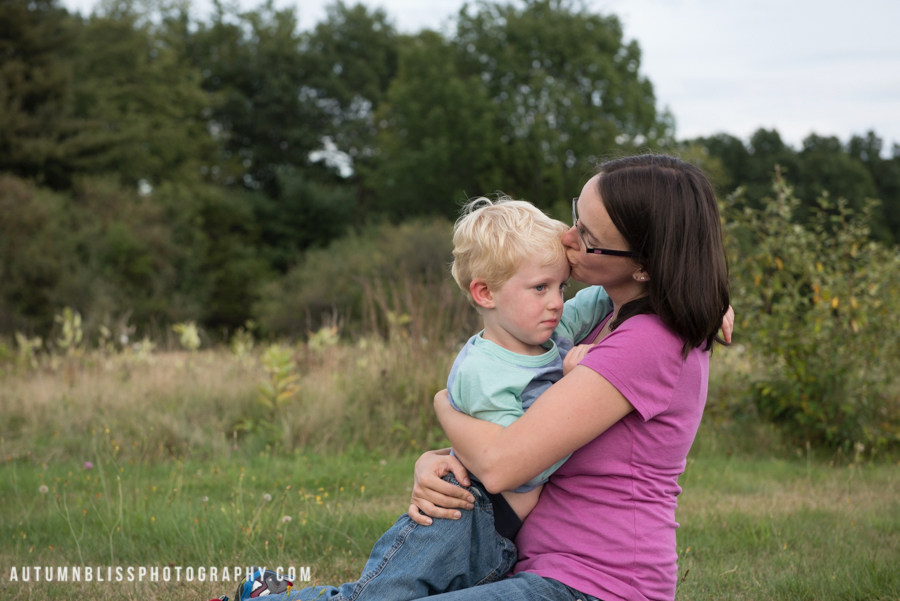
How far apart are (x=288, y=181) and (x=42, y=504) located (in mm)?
28471

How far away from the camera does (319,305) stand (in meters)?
20.8

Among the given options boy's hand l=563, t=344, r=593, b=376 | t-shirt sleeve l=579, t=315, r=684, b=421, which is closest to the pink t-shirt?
t-shirt sleeve l=579, t=315, r=684, b=421

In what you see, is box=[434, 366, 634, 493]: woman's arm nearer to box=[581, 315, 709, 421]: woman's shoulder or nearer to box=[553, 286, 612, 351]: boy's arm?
box=[581, 315, 709, 421]: woman's shoulder

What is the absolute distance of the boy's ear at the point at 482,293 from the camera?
2.21m

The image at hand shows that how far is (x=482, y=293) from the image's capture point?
223 centimetres

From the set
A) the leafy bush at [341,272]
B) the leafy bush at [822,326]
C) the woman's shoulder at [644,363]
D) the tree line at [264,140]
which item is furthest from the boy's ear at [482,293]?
the tree line at [264,140]

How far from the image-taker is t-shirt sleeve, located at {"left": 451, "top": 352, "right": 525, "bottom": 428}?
1981 mm

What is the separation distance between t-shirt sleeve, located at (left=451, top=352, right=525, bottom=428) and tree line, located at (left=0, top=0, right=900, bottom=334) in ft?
55.6

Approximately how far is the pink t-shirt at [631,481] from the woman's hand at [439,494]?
0.27 m

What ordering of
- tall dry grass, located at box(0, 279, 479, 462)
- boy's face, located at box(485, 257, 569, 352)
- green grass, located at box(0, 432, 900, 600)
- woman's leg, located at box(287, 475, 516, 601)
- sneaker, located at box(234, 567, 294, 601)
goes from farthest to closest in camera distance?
tall dry grass, located at box(0, 279, 479, 462) < green grass, located at box(0, 432, 900, 600) < sneaker, located at box(234, 567, 294, 601) < boy's face, located at box(485, 257, 569, 352) < woman's leg, located at box(287, 475, 516, 601)

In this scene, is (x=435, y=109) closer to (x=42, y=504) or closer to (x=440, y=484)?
(x=42, y=504)

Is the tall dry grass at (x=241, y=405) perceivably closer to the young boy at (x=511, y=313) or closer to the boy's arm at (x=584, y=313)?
the boy's arm at (x=584, y=313)

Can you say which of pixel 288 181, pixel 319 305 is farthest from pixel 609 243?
pixel 288 181

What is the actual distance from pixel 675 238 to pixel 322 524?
2.61m
